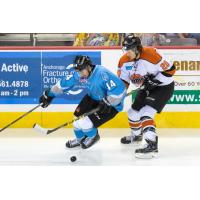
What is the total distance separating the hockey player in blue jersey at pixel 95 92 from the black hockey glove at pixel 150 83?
0.31 m

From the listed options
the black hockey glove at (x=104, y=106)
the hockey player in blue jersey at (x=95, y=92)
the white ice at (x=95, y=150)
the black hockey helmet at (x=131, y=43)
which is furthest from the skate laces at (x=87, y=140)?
the black hockey helmet at (x=131, y=43)

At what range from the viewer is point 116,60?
683 cm

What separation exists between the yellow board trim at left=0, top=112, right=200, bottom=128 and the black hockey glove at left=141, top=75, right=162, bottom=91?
4.27 feet

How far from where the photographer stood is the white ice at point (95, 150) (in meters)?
5.39

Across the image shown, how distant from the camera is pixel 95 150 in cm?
584

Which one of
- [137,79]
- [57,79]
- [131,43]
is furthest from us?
[57,79]

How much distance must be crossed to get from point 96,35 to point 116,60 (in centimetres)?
38

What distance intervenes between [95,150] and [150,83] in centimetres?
92

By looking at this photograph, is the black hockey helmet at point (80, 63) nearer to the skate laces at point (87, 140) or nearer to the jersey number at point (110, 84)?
the jersey number at point (110, 84)

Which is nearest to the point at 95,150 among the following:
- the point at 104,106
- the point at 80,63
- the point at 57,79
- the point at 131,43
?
the point at 104,106

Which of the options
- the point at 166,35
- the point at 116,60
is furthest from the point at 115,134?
the point at 166,35

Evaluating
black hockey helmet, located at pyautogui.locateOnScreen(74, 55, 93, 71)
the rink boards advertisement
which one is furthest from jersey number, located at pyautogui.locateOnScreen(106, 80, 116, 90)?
the rink boards advertisement

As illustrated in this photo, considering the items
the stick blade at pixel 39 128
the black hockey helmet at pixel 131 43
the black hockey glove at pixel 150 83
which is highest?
the black hockey helmet at pixel 131 43

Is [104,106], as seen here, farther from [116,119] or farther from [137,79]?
[116,119]
